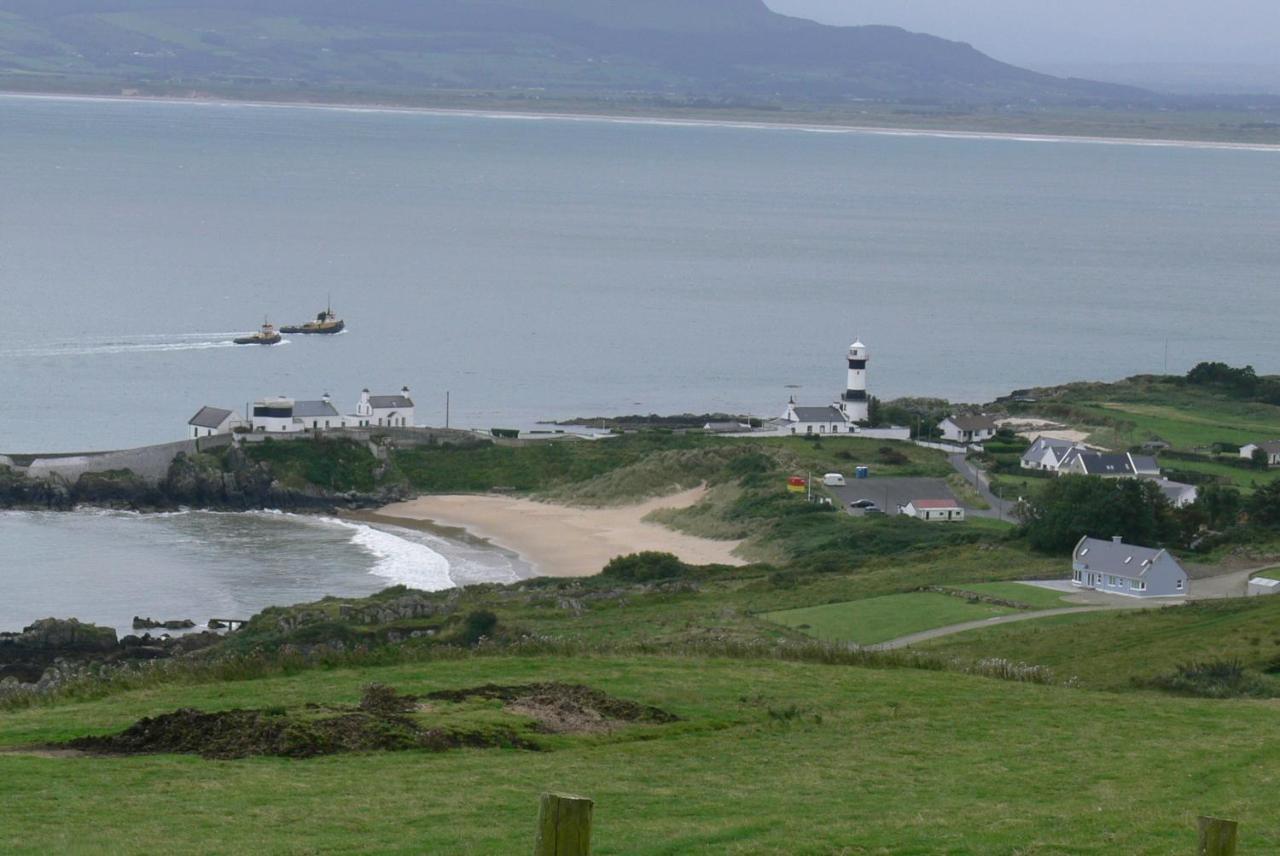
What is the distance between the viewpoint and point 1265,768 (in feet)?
46.5

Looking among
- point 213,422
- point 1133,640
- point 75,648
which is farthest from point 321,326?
point 1133,640

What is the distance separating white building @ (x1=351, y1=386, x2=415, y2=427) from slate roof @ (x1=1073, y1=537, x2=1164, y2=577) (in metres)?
26.0

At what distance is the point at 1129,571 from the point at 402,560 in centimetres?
1630

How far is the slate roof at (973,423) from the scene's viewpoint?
5834 cm

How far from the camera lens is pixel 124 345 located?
7738 centimetres

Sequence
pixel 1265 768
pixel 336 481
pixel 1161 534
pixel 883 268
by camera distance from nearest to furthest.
→ pixel 1265 768 → pixel 1161 534 → pixel 336 481 → pixel 883 268

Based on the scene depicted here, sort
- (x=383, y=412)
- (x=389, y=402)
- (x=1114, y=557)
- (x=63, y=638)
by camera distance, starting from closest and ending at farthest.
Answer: (x=63, y=638) < (x=1114, y=557) < (x=383, y=412) < (x=389, y=402)

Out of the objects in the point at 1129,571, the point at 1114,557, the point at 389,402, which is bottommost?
the point at 389,402

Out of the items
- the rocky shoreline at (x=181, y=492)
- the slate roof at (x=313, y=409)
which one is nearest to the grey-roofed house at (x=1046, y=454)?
the rocky shoreline at (x=181, y=492)

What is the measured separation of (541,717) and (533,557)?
Result: 96.5 ft

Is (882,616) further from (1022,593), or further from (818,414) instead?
(818,414)

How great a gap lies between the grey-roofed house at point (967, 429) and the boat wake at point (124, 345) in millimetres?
32089

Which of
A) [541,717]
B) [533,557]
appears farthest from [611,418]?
[541,717]

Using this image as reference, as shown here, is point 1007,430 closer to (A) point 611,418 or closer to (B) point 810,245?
(A) point 611,418
